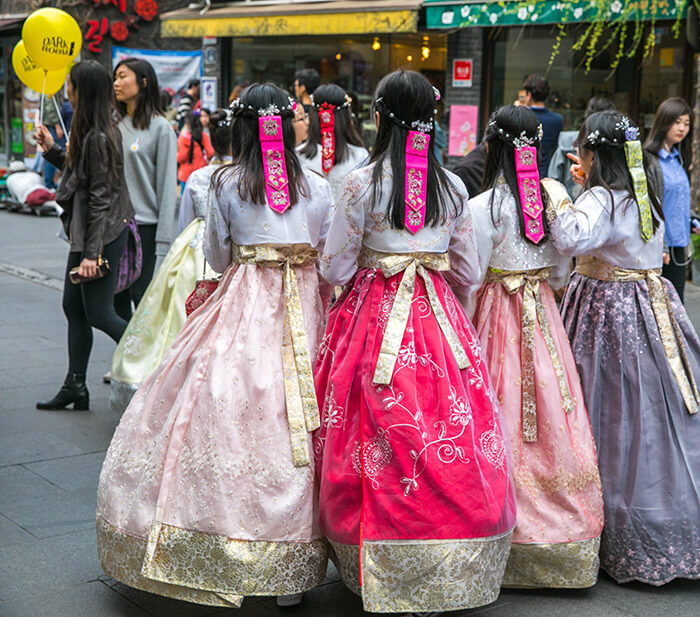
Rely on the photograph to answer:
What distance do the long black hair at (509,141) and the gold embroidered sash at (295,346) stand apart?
74 cm

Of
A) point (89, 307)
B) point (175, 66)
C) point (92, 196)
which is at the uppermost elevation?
point (175, 66)

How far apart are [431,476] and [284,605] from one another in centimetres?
73

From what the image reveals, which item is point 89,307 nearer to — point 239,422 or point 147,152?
point 147,152

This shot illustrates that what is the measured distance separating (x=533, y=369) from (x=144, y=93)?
294 centimetres

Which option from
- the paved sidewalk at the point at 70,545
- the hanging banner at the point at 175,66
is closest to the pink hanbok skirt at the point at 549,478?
the paved sidewalk at the point at 70,545

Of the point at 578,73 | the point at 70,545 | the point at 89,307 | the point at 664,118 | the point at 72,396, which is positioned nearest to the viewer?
the point at 70,545

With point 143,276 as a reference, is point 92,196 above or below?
above

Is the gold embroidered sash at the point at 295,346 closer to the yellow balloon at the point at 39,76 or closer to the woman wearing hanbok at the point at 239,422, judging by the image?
the woman wearing hanbok at the point at 239,422

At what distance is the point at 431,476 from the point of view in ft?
9.63

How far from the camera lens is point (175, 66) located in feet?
47.7

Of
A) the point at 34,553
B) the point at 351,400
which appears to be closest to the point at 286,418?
the point at 351,400

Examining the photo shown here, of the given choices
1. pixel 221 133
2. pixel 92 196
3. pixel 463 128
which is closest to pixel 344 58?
pixel 463 128

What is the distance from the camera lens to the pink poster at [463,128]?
1115 centimetres

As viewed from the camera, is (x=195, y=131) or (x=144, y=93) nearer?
(x=144, y=93)
